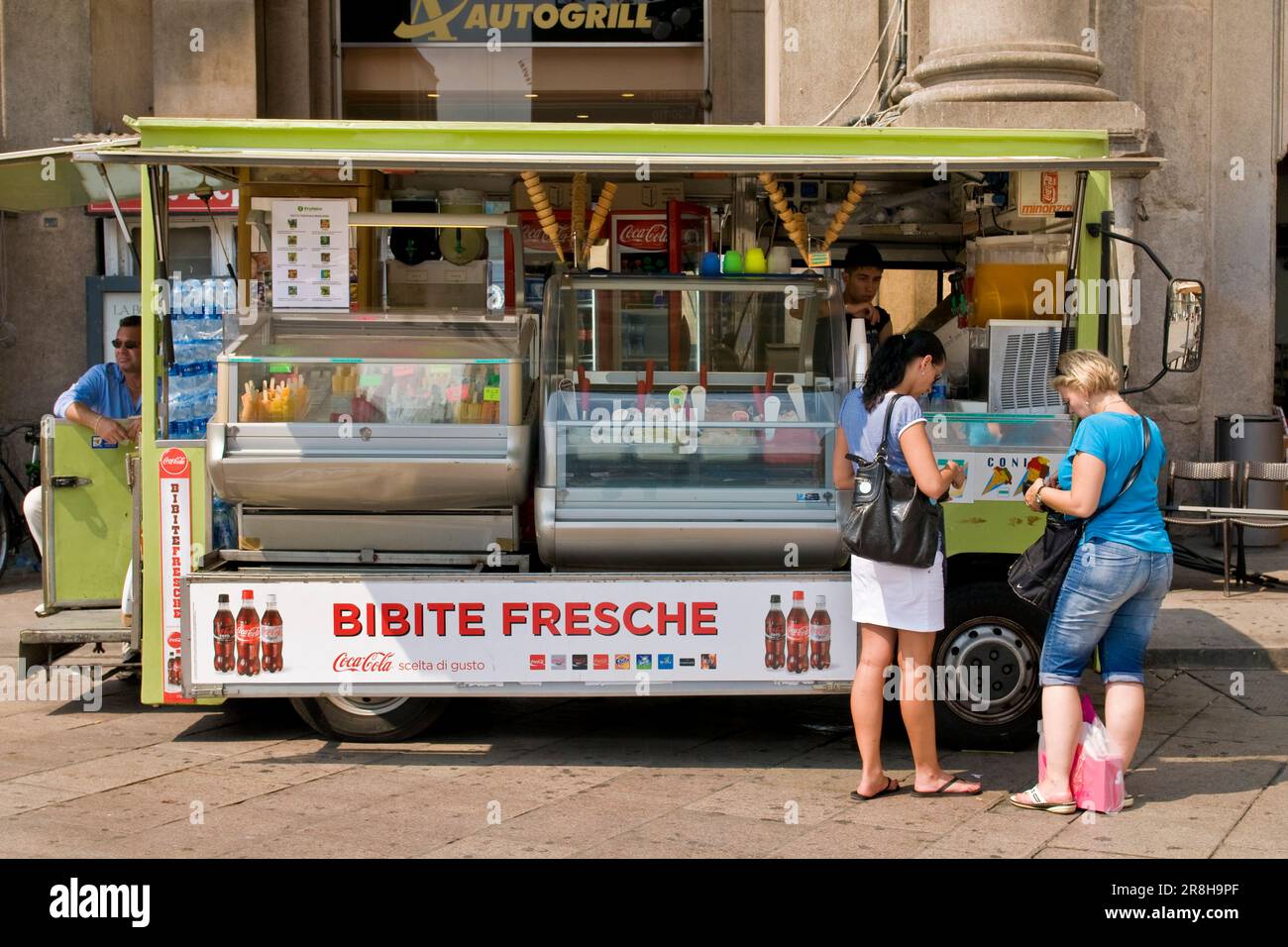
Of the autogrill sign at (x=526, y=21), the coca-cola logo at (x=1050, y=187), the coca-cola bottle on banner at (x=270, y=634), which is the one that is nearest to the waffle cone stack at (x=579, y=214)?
the coca-cola logo at (x=1050, y=187)

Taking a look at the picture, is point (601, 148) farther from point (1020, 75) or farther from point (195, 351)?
point (1020, 75)

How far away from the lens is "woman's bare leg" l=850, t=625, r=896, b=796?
5637mm

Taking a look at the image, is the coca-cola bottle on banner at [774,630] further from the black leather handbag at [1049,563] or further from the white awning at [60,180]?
the white awning at [60,180]

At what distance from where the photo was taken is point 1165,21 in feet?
37.6

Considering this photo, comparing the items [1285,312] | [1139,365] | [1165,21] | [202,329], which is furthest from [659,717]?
[1285,312]

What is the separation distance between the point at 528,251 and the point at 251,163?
222cm

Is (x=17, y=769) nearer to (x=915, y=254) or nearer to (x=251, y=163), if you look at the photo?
(x=251, y=163)

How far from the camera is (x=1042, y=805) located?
553 cm

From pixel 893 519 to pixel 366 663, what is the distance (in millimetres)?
2175

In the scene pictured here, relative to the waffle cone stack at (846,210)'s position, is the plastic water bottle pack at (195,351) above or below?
below

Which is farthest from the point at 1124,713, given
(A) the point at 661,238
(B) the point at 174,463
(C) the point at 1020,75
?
(C) the point at 1020,75

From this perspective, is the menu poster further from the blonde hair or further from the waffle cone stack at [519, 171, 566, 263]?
the blonde hair

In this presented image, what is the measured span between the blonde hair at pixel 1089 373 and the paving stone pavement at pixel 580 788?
61.9 inches

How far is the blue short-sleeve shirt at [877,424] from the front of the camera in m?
5.57
